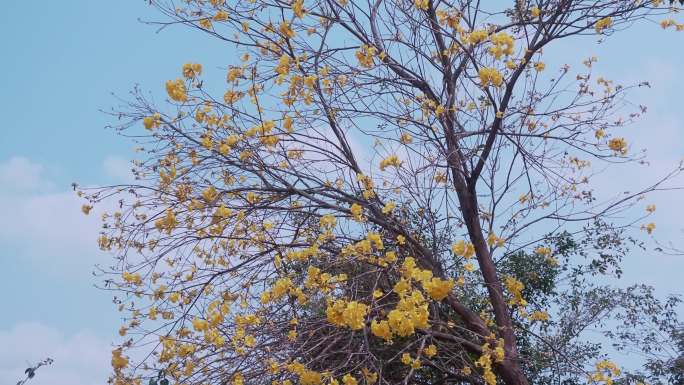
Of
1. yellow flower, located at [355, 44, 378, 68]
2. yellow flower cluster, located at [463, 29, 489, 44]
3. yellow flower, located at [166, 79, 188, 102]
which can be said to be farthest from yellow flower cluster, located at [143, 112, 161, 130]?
yellow flower cluster, located at [463, 29, 489, 44]

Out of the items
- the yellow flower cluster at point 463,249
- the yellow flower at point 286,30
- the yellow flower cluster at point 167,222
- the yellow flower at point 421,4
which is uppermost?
the yellow flower at point 421,4

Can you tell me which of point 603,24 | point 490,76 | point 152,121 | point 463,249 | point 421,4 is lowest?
point 463,249

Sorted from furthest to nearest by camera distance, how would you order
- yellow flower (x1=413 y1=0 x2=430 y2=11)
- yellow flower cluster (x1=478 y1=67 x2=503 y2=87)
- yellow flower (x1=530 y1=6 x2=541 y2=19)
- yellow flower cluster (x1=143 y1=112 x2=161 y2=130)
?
1. yellow flower (x1=413 y1=0 x2=430 y2=11)
2. yellow flower (x1=530 y1=6 x2=541 y2=19)
3. yellow flower cluster (x1=143 y1=112 x2=161 y2=130)
4. yellow flower cluster (x1=478 y1=67 x2=503 y2=87)

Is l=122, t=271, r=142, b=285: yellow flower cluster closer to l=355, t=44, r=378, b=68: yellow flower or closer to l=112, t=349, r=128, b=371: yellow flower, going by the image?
l=112, t=349, r=128, b=371: yellow flower

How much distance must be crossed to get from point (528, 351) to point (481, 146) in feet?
5.82

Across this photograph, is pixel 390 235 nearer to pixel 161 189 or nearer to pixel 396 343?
pixel 396 343

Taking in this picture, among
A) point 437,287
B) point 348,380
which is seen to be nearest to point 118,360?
point 348,380

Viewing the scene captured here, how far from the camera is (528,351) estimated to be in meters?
6.24

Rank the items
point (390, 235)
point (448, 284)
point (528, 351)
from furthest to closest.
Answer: point (528, 351) → point (390, 235) → point (448, 284)

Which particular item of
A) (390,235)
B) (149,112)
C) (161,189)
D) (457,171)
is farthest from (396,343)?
(149,112)

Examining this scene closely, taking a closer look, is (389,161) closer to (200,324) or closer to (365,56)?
(365,56)

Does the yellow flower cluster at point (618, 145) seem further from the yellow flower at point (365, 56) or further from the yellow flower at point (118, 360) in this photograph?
the yellow flower at point (118, 360)

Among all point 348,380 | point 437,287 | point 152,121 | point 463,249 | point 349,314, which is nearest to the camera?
point 349,314

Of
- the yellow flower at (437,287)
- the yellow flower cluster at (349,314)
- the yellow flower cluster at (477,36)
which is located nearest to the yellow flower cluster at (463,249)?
the yellow flower at (437,287)
